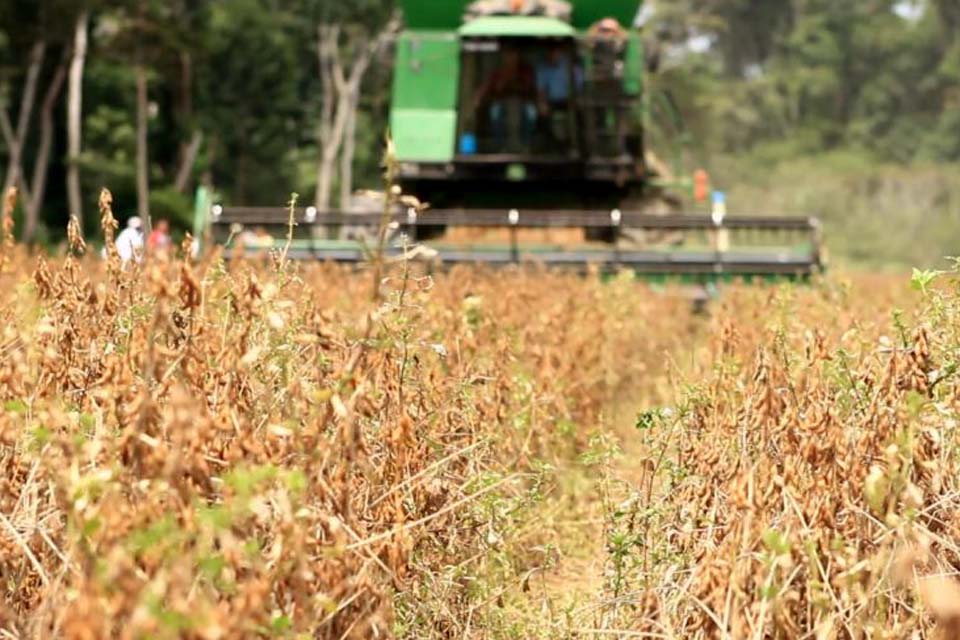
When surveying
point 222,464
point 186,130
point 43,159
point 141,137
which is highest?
point 186,130

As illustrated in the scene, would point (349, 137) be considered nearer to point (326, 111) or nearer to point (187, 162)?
point (326, 111)

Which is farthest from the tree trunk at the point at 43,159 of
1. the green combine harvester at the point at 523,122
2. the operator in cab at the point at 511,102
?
the operator in cab at the point at 511,102

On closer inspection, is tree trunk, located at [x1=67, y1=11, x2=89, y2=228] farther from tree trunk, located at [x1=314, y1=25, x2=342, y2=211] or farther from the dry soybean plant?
the dry soybean plant

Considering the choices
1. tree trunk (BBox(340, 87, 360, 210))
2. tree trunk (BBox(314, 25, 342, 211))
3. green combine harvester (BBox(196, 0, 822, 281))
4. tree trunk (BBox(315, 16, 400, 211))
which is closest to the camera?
green combine harvester (BBox(196, 0, 822, 281))

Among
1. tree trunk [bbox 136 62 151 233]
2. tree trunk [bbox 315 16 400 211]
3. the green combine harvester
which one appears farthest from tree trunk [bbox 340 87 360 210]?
the green combine harvester

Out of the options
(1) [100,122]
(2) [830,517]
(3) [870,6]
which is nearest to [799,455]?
(2) [830,517]

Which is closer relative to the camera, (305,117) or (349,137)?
(349,137)

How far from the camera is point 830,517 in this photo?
2580mm

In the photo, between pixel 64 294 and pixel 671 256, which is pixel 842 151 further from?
pixel 64 294

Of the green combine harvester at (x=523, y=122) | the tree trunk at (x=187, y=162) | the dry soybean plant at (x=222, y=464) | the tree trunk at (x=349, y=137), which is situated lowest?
the dry soybean plant at (x=222, y=464)

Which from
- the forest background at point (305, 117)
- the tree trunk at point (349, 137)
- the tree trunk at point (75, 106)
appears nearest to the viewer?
the tree trunk at point (75, 106)

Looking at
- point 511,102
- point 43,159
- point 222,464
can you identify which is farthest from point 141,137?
point 222,464

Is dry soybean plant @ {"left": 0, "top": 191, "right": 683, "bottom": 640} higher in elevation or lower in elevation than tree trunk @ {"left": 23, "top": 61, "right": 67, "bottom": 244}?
lower

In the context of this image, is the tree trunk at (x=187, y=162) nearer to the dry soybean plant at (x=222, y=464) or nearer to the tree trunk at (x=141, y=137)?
the tree trunk at (x=141, y=137)
